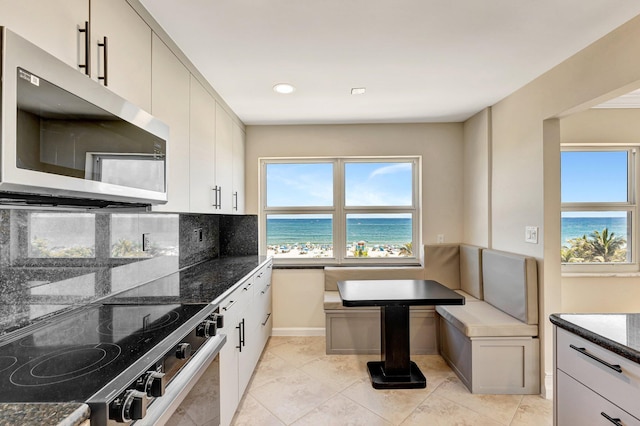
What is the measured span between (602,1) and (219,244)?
3409 mm

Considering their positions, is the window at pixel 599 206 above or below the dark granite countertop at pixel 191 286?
above

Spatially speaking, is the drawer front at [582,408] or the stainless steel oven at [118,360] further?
the drawer front at [582,408]

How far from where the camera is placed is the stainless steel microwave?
75 centimetres

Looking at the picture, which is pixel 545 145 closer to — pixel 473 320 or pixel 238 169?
pixel 473 320

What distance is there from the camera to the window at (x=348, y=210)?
3.78 metres

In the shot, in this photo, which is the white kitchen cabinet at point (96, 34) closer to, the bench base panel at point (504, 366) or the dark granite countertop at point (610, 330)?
the dark granite countertop at point (610, 330)

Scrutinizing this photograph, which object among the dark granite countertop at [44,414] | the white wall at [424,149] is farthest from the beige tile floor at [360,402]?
the dark granite countertop at [44,414]

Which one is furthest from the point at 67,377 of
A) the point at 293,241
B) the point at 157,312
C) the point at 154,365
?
the point at 293,241

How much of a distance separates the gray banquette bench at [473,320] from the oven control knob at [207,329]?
5.63 ft

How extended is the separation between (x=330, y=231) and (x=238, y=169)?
1.23 meters

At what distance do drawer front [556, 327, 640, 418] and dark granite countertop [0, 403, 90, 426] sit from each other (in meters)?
1.60

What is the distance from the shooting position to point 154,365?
100cm

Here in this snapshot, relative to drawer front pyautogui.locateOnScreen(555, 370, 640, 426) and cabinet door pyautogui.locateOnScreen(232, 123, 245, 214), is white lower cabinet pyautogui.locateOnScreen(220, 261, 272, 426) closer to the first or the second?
cabinet door pyautogui.locateOnScreen(232, 123, 245, 214)

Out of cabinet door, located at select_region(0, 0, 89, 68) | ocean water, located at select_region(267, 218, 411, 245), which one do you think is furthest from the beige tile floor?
cabinet door, located at select_region(0, 0, 89, 68)
